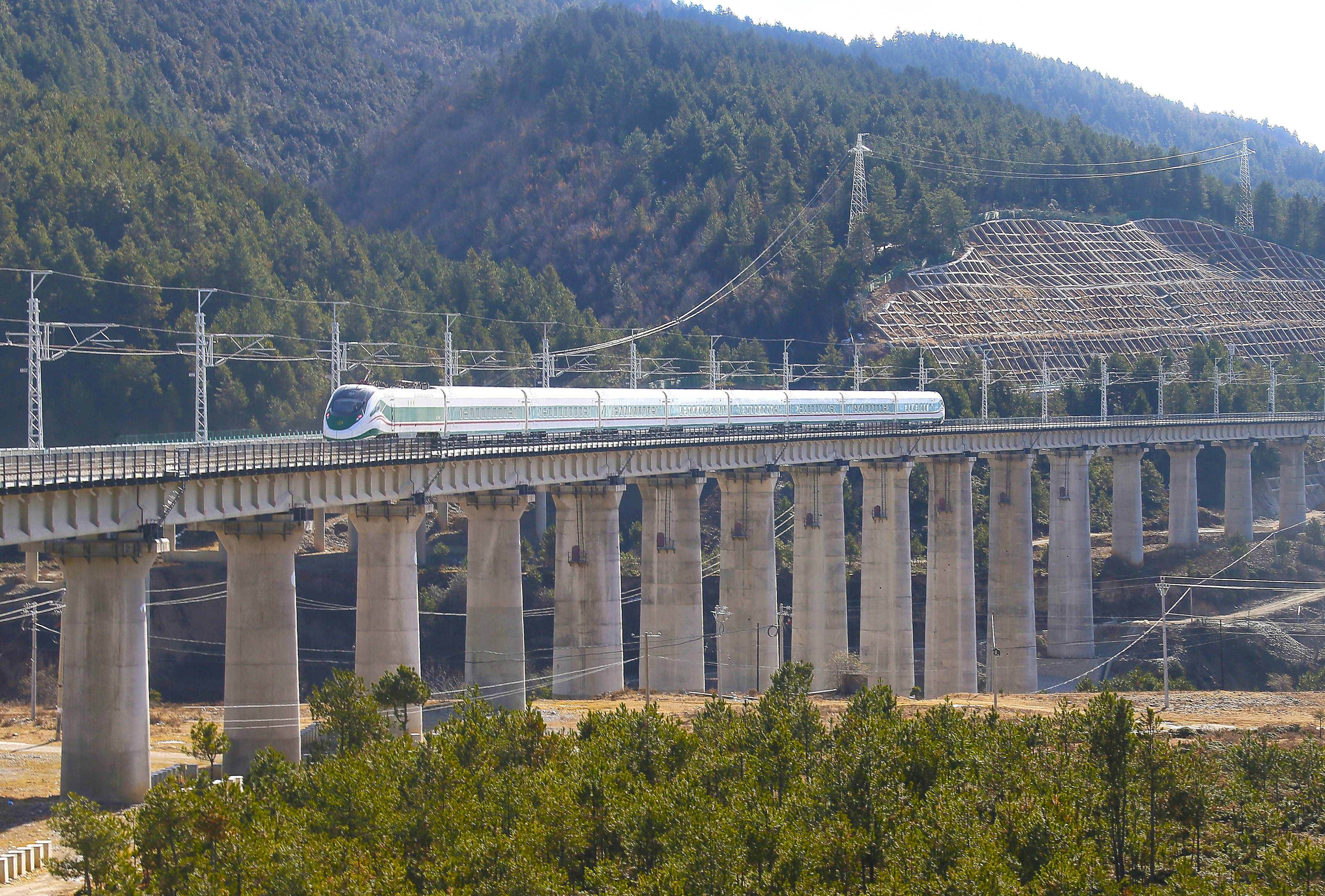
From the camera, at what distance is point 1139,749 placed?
4262 cm

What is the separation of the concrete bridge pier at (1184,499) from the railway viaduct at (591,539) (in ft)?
0.78

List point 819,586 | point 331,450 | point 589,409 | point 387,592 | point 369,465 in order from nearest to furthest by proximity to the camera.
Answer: point 331,450 < point 369,465 < point 387,592 < point 589,409 < point 819,586

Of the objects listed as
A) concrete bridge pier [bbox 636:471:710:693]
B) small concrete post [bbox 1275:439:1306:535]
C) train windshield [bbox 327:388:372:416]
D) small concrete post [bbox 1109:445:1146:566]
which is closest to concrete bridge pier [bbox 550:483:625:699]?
concrete bridge pier [bbox 636:471:710:693]

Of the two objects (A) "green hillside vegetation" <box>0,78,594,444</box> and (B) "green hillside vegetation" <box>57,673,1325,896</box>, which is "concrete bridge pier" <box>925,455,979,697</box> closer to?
(B) "green hillside vegetation" <box>57,673,1325,896</box>

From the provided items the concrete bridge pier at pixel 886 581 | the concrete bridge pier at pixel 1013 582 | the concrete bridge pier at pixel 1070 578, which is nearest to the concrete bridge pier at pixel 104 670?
the concrete bridge pier at pixel 886 581

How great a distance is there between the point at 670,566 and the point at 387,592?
84.0 ft

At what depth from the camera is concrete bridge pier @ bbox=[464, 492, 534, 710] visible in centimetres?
7119

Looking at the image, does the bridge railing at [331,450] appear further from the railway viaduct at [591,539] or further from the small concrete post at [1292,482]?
the small concrete post at [1292,482]

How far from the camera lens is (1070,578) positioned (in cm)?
11412

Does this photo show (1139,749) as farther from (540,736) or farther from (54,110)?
(54,110)

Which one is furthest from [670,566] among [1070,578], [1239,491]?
[1239,491]

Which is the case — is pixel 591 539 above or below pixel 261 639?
above

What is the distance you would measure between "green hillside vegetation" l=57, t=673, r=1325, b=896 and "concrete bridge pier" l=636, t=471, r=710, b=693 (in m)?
34.7

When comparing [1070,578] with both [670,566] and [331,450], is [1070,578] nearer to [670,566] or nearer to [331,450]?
[670,566]
